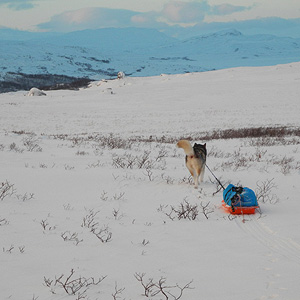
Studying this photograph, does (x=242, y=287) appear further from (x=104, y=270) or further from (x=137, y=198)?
(x=137, y=198)

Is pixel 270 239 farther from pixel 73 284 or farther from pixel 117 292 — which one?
pixel 73 284

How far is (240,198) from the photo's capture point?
4668 mm

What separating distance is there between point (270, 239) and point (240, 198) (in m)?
0.91

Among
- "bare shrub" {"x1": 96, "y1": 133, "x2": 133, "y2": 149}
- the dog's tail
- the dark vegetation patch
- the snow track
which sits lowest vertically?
"bare shrub" {"x1": 96, "y1": 133, "x2": 133, "y2": 149}

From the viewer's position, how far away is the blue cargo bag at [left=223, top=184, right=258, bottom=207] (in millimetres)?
4641

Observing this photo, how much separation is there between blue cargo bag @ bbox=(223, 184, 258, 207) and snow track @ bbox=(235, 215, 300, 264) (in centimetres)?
20

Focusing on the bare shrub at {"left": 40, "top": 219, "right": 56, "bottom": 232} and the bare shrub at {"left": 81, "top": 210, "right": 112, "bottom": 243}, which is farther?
the bare shrub at {"left": 40, "top": 219, "right": 56, "bottom": 232}

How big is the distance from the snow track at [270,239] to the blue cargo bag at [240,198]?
0.20 meters

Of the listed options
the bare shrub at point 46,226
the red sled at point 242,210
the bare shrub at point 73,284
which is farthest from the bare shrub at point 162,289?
the red sled at point 242,210

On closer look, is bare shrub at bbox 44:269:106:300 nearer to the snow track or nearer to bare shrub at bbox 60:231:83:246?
bare shrub at bbox 60:231:83:246

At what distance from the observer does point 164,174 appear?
23.3 feet

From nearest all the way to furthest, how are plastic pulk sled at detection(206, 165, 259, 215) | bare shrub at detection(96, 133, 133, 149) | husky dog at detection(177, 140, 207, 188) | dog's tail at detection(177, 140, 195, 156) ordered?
plastic pulk sled at detection(206, 165, 259, 215) → dog's tail at detection(177, 140, 195, 156) → husky dog at detection(177, 140, 207, 188) → bare shrub at detection(96, 133, 133, 149)

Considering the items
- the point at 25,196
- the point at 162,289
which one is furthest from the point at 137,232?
the point at 25,196

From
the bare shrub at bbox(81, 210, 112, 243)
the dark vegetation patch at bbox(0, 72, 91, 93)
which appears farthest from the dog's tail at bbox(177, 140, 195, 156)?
the dark vegetation patch at bbox(0, 72, 91, 93)
